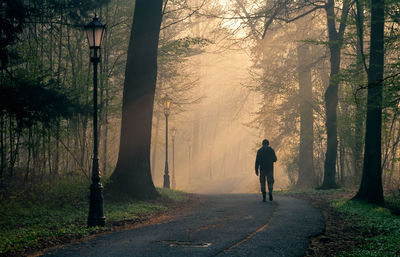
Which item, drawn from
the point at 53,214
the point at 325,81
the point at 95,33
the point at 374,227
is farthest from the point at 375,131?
the point at 325,81

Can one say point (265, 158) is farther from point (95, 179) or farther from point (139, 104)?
point (95, 179)

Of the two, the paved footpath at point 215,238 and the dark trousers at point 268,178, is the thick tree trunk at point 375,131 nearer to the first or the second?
the paved footpath at point 215,238

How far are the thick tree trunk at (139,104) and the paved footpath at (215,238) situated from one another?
13.7 feet

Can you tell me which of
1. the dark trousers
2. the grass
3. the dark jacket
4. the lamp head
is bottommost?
the grass

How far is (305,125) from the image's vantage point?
83.7ft

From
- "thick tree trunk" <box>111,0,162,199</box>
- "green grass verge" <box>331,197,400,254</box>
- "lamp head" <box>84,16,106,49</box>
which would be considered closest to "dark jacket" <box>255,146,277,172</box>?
"green grass verge" <box>331,197,400,254</box>

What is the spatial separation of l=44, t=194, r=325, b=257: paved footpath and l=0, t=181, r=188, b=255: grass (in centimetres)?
91

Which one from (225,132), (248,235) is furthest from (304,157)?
(225,132)

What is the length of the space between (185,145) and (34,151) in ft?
161

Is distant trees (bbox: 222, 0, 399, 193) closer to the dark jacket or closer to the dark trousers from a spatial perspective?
the dark jacket

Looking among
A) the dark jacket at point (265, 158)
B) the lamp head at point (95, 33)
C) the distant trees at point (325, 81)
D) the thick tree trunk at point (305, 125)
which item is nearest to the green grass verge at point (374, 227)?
the dark jacket at point (265, 158)

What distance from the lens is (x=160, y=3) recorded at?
1508 centimetres

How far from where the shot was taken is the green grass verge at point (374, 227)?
6.61 m

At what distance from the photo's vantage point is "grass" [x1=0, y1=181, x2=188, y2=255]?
26.5ft
